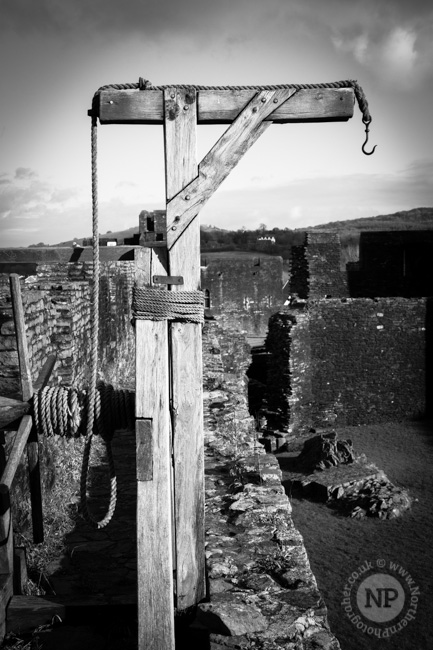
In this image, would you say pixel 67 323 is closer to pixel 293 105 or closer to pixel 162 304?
pixel 162 304

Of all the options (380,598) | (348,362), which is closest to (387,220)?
(348,362)

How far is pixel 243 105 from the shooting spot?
10.7ft

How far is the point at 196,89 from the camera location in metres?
3.27

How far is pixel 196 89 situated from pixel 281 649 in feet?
9.73

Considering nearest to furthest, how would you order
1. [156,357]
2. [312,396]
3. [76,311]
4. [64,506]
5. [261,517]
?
1. [156,357]
2. [261,517]
3. [64,506]
4. [76,311]
5. [312,396]

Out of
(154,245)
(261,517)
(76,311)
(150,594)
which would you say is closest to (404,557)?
(261,517)

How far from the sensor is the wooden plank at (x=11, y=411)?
3.49 m

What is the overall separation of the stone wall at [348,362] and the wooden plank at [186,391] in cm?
1256

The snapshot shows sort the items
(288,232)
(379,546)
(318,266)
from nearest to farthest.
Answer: (379,546) < (318,266) < (288,232)

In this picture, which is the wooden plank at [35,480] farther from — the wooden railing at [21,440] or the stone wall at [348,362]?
the stone wall at [348,362]

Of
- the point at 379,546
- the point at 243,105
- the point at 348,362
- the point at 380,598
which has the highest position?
the point at 243,105

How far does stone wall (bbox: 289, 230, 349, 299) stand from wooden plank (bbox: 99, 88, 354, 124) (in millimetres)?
19338

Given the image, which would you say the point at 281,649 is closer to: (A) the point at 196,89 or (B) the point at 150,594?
(B) the point at 150,594
